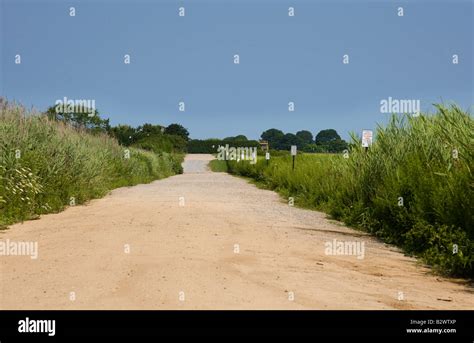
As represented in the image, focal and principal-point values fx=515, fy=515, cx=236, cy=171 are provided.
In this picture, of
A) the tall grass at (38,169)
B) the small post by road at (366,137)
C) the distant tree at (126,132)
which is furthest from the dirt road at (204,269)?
the distant tree at (126,132)

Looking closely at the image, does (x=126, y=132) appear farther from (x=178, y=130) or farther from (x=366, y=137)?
(x=366, y=137)

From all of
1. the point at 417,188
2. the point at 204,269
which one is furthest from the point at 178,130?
the point at 204,269

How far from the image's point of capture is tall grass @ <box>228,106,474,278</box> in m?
7.71

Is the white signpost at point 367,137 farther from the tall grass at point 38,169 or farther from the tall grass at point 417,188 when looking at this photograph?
the tall grass at point 38,169

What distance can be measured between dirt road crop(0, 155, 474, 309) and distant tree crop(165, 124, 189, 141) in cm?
9734

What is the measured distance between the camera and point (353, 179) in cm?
1293

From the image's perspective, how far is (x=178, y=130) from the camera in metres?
108

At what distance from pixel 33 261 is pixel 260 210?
7388mm

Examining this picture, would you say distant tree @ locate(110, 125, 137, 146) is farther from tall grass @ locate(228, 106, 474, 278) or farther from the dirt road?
the dirt road

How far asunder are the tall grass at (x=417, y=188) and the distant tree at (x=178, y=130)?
93.2m

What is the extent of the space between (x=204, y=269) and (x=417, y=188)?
5240 mm

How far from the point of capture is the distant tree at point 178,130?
10719 centimetres
